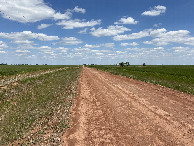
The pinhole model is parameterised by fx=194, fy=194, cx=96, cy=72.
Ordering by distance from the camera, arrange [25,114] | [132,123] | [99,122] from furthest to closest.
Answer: [25,114] < [99,122] < [132,123]

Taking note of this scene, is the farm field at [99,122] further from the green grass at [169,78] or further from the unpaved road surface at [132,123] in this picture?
the green grass at [169,78]

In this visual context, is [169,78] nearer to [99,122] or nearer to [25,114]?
[99,122]

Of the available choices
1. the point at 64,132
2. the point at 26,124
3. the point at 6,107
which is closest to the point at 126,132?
the point at 64,132

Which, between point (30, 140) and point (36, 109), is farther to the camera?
point (36, 109)

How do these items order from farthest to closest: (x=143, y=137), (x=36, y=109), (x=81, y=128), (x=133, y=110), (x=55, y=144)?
(x=36, y=109) < (x=133, y=110) < (x=81, y=128) < (x=143, y=137) < (x=55, y=144)

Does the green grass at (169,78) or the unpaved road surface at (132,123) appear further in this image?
the green grass at (169,78)

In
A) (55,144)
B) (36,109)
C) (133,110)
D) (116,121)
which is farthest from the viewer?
(36,109)

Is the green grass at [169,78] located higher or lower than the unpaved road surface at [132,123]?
higher

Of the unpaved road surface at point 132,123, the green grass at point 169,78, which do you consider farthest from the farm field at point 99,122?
the green grass at point 169,78

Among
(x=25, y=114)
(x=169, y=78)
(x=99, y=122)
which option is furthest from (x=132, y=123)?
(x=169, y=78)

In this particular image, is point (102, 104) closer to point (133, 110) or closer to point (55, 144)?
point (133, 110)

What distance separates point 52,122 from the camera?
10.0m

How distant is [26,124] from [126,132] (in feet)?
16.9

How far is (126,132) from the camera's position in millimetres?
8477
